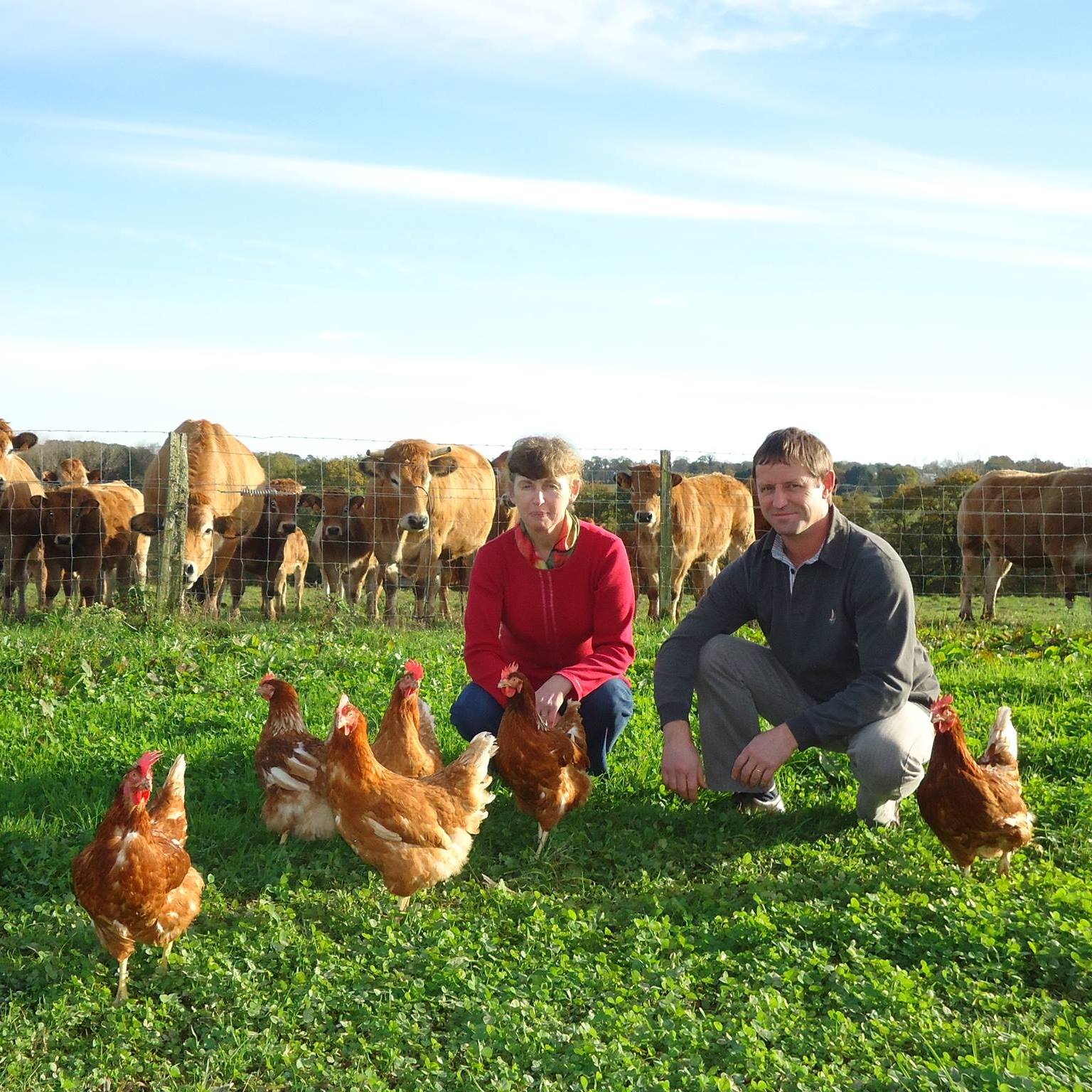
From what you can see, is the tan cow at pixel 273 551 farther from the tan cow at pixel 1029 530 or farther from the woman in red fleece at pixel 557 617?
the tan cow at pixel 1029 530

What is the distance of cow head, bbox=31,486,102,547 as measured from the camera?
15156 mm

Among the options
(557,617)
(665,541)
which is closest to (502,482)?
(665,541)

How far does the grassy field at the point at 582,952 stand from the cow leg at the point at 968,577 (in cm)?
908

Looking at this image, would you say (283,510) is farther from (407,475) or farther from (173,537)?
(173,537)

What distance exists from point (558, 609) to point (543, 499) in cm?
70

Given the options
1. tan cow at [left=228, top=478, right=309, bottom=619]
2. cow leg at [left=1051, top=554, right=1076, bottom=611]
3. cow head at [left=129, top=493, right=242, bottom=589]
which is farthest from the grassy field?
cow leg at [left=1051, top=554, right=1076, bottom=611]

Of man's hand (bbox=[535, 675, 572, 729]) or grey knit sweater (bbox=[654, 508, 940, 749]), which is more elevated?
grey knit sweater (bbox=[654, 508, 940, 749])

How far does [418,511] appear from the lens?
1444 cm

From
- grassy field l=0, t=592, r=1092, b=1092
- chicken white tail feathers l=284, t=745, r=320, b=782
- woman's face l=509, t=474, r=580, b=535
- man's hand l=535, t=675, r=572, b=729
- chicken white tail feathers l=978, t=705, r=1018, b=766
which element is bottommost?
grassy field l=0, t=592, r=1092, b=1092

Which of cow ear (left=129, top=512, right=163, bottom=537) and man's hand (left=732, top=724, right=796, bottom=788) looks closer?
man's hand (left=732, top=724, right=796, bottom=788)

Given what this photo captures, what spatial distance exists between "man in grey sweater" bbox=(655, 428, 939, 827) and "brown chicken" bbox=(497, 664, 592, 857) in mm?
541

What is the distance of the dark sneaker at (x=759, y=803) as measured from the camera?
5953 mm

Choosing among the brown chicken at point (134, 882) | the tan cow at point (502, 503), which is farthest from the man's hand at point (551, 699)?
the tan cow at point (502, 503)

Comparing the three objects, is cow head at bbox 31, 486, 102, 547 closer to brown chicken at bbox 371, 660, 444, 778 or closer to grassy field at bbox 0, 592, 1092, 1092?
grassy field at bbox 0, 592, 1092, 1092
